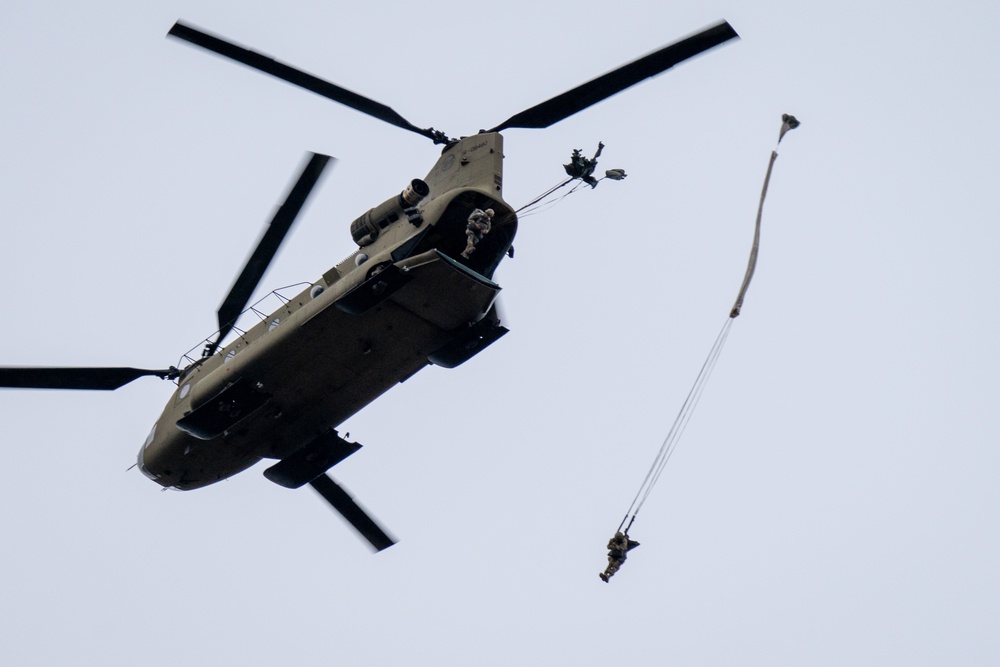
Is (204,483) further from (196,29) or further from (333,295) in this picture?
(196,29)

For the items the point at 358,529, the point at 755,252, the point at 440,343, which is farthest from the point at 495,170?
the point at 358,529

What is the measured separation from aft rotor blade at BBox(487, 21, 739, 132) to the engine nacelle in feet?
4.85

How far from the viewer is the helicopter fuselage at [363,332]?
15867 millimetres

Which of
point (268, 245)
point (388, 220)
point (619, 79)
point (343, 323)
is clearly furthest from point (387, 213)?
point (619, 79)

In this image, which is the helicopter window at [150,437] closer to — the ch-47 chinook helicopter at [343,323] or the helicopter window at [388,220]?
the ch-47 chinook helicopter at [343,323]

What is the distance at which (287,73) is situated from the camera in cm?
1603

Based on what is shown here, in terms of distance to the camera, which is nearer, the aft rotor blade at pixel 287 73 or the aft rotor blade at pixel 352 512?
the aft rotor blade at pixel 287 73

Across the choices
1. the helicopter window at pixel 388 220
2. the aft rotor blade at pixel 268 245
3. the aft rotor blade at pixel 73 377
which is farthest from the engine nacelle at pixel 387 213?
the aft rotor blade at pixel 73 377

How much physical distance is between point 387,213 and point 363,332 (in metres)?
1.66

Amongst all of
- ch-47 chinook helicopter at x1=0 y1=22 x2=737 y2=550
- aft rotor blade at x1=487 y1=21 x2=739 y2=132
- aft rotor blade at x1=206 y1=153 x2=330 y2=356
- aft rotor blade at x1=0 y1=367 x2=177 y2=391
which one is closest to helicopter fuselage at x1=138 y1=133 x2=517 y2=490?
ch-47 chinook helicopter at x1=0 y1=22 x2=737 y2=550

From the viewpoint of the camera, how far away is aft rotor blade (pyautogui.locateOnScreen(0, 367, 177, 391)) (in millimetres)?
17641

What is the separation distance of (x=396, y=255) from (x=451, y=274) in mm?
740

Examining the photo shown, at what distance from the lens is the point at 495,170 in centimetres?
1641

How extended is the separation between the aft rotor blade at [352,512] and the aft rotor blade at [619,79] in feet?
21.0
